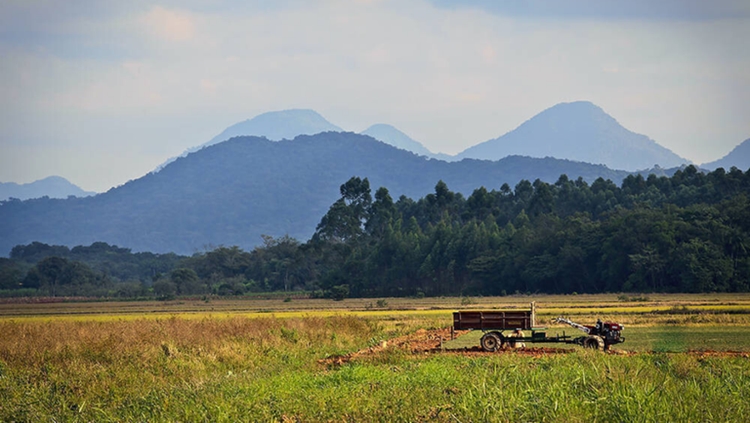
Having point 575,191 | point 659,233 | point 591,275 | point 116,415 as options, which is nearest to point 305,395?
point 116,415

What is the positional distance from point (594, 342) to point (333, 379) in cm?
1079

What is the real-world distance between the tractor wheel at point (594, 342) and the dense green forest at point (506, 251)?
62.5m

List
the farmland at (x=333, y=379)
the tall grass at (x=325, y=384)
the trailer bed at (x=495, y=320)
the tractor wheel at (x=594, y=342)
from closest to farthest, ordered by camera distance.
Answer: the tall grass at (x=325, y=384) → the farmland at (x=333, y=379) → the tractor wheel at (x=594, y=342) → the trailer bed at (x=495, y=320)

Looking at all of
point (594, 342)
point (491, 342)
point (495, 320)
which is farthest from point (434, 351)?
point (594, 342)

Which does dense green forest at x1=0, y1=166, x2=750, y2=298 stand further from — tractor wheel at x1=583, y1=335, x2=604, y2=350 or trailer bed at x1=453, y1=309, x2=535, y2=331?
tractor wheel at x1=583, y1=335, x2=604, y2=350

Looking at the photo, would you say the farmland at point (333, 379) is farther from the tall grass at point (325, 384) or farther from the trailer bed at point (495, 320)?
the trailer bed at point (495, 320)

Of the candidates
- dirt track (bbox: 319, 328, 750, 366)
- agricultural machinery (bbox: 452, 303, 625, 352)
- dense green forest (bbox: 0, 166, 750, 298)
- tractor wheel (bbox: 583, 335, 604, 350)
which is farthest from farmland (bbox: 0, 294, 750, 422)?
dense green forest (bbox: 0, 166, 750, 298)

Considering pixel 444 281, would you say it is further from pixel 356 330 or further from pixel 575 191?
pixel 356 330

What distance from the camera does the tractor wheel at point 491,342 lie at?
95.4 feet

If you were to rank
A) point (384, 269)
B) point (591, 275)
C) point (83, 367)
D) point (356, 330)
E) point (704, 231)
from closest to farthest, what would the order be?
point (83, 367)
point (356, 330)
point (704, 231)
point (591, 275)
point (384, 269)

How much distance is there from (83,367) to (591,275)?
82.2 m

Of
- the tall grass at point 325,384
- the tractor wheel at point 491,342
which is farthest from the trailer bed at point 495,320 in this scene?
the tall grass at point 325,384

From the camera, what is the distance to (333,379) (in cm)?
2030

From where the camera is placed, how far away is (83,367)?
23.9 m
